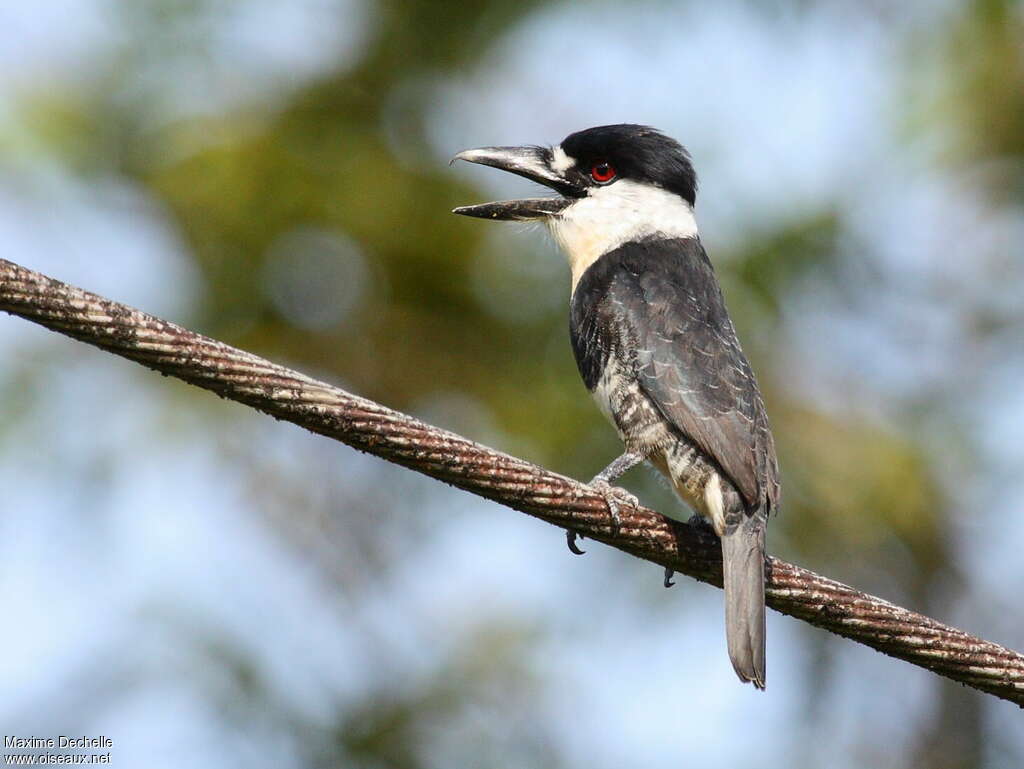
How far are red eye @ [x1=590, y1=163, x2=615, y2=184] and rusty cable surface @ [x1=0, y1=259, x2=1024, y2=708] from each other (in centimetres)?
183

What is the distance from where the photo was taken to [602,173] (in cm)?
518

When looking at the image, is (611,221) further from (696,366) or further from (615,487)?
(615,487)

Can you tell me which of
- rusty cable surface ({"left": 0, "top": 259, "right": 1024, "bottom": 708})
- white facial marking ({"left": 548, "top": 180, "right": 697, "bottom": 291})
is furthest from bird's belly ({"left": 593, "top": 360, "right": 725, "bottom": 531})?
white facial marking ({"left": 548, "top": 180, "right": 697, "bottom": 291})

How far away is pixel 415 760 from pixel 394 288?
11.0 ft

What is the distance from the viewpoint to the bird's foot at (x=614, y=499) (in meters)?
3.40

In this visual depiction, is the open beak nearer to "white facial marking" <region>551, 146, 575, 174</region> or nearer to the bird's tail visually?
"white facial marking" <region>551, 146, 575, 174</region>

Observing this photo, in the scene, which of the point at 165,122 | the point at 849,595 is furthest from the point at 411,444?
the point at 165,122

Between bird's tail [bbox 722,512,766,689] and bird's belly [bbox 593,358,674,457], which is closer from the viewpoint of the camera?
bird's tail [bbox 722,512,766,689]

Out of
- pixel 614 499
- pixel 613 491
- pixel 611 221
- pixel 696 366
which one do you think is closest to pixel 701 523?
pixel 696 366

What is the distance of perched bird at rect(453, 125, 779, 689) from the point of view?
400cm

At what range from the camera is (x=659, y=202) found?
16.9ft

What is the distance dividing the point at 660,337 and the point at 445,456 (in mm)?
1493

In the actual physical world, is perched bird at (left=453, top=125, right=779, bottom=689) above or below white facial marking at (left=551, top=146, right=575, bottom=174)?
below

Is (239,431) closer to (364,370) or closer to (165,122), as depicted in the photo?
(364,370)
